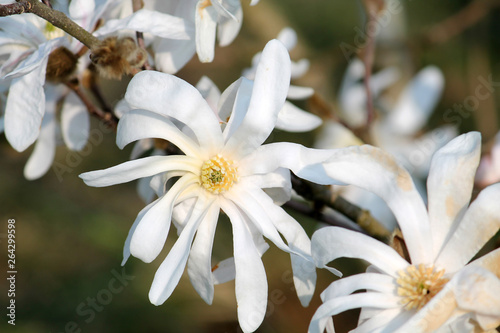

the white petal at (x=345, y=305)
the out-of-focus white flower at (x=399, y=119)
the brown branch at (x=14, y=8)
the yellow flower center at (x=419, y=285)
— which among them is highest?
the brown branch at (x=14, y=8)

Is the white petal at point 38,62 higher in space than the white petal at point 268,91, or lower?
lower

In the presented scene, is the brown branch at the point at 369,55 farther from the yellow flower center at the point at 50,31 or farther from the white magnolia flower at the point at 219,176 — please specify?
the yellow flower center at the point at 50,31

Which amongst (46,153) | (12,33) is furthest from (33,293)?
(12,33)

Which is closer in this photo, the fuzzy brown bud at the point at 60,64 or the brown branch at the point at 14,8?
the brown branch at the point at 14,8

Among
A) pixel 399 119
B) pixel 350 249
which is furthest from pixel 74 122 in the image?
pixel 399 119

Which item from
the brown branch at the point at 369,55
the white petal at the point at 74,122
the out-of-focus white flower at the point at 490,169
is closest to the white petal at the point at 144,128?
the white petal at the point at 74,122

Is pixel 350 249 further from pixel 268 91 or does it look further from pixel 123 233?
pixel 123 233

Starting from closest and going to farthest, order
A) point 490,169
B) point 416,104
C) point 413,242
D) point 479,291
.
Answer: point 479,291 < point 413,242 < point 490,169 < point 416,104
